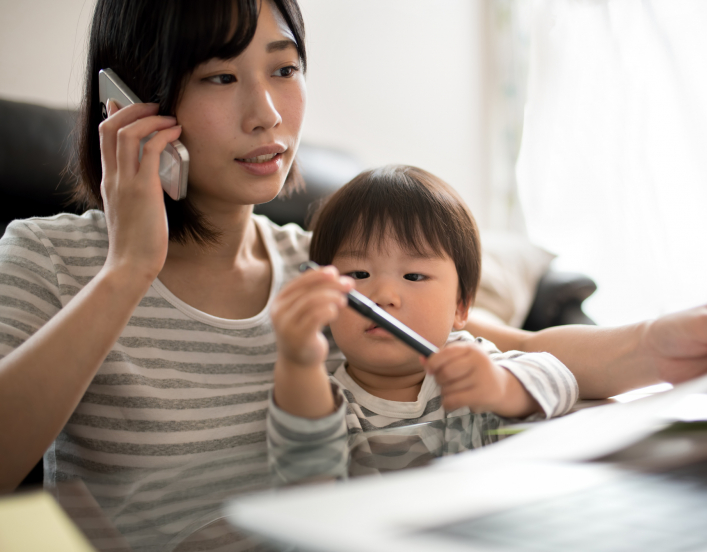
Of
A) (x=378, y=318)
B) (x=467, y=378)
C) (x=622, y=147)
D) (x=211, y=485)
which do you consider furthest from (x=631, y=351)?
(x=622, y=147)

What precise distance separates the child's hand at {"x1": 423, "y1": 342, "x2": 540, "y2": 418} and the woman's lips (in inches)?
15.2

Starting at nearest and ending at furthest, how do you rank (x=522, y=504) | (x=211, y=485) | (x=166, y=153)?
(x=522, y=504) → (x=211, y=485) → (x=166, y=153)

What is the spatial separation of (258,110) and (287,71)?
0.13 m

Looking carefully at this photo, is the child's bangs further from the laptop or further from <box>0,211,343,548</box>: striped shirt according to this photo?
the laptop

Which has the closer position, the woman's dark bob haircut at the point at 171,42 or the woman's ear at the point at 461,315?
the woman's dark bob haircut at the point at 171,42

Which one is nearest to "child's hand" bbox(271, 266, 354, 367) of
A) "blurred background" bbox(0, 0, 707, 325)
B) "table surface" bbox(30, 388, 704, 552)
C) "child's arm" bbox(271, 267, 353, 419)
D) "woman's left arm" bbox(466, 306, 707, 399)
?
"child's arm" bbox(271, 267, 353, 419)

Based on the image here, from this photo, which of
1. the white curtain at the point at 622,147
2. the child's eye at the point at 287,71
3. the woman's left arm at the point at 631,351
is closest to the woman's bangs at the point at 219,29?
the child's eye at the point at 287,71

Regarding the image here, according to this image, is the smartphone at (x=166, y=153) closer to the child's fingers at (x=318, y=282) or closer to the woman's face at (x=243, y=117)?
the woman's face at (x=243, y=117)

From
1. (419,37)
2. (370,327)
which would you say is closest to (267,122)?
(370,327)

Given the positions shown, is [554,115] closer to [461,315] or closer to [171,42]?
[461,315]

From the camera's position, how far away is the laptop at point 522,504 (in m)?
0.32

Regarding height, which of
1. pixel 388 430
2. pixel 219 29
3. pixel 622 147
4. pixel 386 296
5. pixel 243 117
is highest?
pixel 219 29

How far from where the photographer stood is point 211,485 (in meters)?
0.55

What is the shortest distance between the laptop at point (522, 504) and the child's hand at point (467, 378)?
111 millimetres
